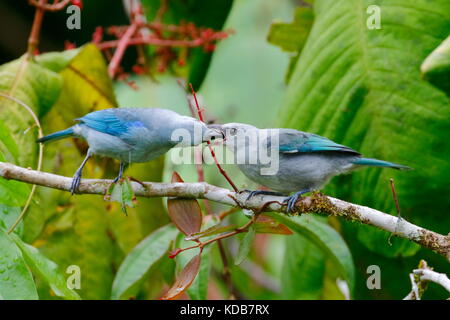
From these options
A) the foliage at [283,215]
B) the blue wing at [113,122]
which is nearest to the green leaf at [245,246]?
the foliage at [283,215]

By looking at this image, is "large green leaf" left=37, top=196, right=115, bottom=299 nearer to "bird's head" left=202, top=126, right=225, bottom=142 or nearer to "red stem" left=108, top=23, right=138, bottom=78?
"red stem" left=108, top=23, right=138, bottom=78

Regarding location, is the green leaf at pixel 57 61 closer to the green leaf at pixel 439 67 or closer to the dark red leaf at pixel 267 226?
the dark red leaf at pixel 267 226

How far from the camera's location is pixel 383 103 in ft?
8.82

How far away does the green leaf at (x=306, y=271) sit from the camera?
3.05 meters

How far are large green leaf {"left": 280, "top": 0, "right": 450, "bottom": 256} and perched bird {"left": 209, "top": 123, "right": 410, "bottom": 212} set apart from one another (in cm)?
16

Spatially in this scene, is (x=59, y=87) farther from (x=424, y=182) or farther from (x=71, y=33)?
(x=71, y=33)

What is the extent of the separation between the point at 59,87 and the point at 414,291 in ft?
6.23

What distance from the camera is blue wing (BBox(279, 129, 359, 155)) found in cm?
258

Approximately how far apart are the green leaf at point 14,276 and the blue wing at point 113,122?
0.80 m

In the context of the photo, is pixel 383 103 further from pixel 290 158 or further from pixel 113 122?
pixel 113 122

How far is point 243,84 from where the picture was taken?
13.1 feet

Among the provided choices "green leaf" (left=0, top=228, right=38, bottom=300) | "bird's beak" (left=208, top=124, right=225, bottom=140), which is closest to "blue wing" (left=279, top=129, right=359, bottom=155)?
"bird's beak" (left=208, top=124, right=225, bottom=140)

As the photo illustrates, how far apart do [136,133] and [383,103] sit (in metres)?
1.08
